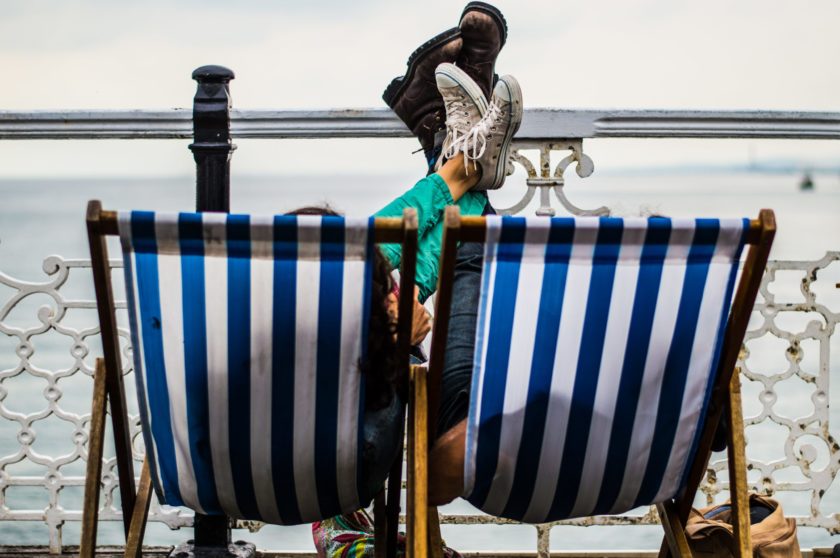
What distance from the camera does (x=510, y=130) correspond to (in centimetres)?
272

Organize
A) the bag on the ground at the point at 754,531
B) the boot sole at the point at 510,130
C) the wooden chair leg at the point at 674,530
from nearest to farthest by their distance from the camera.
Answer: the wooden chair leg at the point at 674,530 < the bag on the ground at the point at 754,531 < the boot sole at the point at 510,130

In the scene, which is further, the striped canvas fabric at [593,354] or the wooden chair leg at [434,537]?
the wooden chair leg at [434,537]

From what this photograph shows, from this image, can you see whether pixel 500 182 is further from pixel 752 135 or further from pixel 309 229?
pixel 309 229

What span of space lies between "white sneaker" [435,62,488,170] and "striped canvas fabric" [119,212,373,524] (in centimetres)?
106

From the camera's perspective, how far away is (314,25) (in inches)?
898

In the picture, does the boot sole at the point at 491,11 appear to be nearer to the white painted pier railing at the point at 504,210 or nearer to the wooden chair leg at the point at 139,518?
the white painted pier railing at the point at 504,210

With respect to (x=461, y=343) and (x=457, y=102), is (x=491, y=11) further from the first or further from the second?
(x=461, y=343)

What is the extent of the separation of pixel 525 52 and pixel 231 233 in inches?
750

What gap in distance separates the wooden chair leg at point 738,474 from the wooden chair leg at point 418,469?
64 cm

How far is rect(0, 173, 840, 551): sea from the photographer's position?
152 inches

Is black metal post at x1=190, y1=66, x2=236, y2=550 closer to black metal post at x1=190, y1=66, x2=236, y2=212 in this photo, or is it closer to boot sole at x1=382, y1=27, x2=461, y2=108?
black metal post at x1=190, y1=66, x2=236, y2=212

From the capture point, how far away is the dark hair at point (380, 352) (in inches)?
75.3

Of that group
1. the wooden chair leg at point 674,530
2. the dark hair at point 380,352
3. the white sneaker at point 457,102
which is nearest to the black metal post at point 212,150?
the white sneaker at point 457,102

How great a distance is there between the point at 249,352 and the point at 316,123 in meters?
1.31
